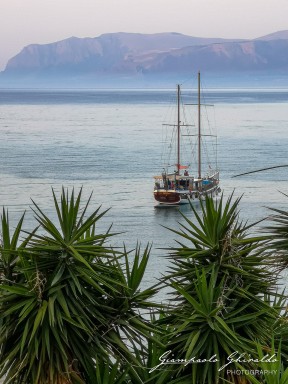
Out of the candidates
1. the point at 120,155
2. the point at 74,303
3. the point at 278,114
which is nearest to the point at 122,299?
the point at 74,303

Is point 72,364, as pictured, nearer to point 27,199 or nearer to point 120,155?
point 27,199

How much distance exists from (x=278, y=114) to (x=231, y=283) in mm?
185946

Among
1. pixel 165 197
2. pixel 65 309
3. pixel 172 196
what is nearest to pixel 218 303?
pixel 65 309

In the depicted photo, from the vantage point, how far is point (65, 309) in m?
11.4

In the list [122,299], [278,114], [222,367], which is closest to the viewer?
[222,367]

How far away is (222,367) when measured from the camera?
36.8 feet

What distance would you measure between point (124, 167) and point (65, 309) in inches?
3171

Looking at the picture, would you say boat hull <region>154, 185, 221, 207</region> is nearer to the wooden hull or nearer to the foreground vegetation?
the wooden hull

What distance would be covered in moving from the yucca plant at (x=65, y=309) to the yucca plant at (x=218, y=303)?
0.54 m

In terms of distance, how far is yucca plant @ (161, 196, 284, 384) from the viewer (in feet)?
37.3

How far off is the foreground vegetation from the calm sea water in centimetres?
1400

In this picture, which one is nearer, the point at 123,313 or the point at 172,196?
the point at 123,313

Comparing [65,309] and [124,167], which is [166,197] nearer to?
[124,167]

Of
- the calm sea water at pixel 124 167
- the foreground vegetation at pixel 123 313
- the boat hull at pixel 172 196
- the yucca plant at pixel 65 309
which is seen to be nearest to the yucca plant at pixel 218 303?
the foreground vegetation at pixel 123 313
